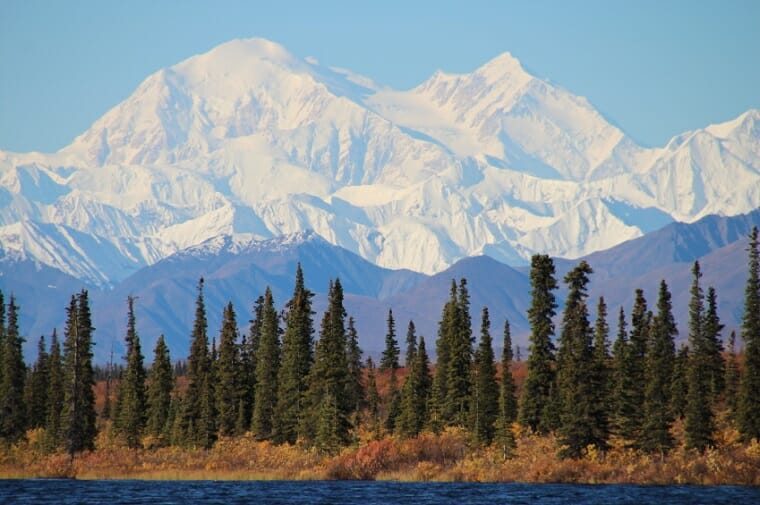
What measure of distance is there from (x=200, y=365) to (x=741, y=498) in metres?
62.4

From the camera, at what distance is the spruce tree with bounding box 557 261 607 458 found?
94750 millimetres

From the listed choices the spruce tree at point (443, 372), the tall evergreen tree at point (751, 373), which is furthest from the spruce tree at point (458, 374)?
the tall evergreen tree at point (751, 373)

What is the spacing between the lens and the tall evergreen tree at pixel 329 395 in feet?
358

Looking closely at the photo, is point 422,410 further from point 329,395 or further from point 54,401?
point 54,401

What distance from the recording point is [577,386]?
95.6 m

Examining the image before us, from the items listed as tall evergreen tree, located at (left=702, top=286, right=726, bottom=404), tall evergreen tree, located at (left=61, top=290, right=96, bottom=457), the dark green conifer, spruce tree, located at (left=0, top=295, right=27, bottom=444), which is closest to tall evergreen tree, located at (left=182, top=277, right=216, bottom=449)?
the dark green conifer

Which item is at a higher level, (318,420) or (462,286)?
(462,286)

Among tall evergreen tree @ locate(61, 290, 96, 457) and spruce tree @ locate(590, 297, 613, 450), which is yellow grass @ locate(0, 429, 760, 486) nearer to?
spruce tree @ locate(590, 297, 613, 450)

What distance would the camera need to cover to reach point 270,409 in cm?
12331

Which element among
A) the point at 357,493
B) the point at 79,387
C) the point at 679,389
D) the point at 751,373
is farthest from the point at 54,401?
the point at 751,373

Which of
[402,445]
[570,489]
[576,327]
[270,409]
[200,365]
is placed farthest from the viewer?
[200,365]

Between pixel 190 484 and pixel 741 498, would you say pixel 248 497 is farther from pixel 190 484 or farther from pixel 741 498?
pixel 741 498

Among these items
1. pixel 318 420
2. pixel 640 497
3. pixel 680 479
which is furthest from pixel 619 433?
pixel 318 420

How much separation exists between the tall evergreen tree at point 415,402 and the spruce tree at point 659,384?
62.1 feet
